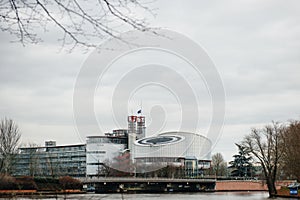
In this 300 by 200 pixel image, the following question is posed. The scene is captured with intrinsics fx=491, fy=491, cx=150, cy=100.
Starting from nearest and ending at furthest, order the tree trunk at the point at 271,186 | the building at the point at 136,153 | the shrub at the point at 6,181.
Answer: the shrub at the point at 6,181 → the tree trunk at the point at 271,186 → the building at the point at 136,153

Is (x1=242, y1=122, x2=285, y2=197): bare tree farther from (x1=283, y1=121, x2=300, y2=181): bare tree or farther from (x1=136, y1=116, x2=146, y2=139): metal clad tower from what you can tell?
(x1=136, y1=116, x2=146, y2=139): metal clad tower

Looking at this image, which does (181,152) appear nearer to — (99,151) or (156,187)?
(99,151)

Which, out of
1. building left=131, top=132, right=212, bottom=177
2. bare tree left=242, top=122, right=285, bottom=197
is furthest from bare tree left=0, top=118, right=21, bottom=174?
building left=131, top=132, right=212, bottom=177

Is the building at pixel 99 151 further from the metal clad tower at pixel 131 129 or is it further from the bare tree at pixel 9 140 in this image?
the bare tree at pixel 9 140

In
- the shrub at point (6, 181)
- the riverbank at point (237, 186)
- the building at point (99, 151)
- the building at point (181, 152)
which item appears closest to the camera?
the shrub at point (6, 181)

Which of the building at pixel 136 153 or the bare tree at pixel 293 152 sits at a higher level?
the building at pixel 136 153

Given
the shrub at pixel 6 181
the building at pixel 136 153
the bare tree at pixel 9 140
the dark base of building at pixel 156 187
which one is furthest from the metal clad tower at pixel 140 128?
the shrub at pixel 6 181

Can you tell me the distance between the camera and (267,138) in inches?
2377

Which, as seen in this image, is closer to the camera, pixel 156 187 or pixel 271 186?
pixel 271 186

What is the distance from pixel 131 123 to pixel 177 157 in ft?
83.2

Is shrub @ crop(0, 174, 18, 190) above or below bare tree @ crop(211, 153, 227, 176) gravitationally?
below

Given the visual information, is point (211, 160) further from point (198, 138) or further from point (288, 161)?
point (288, 161)

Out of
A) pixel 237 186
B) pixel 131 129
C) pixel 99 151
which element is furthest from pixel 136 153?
pixel 237 186

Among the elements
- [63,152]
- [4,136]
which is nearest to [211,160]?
[63,152]
